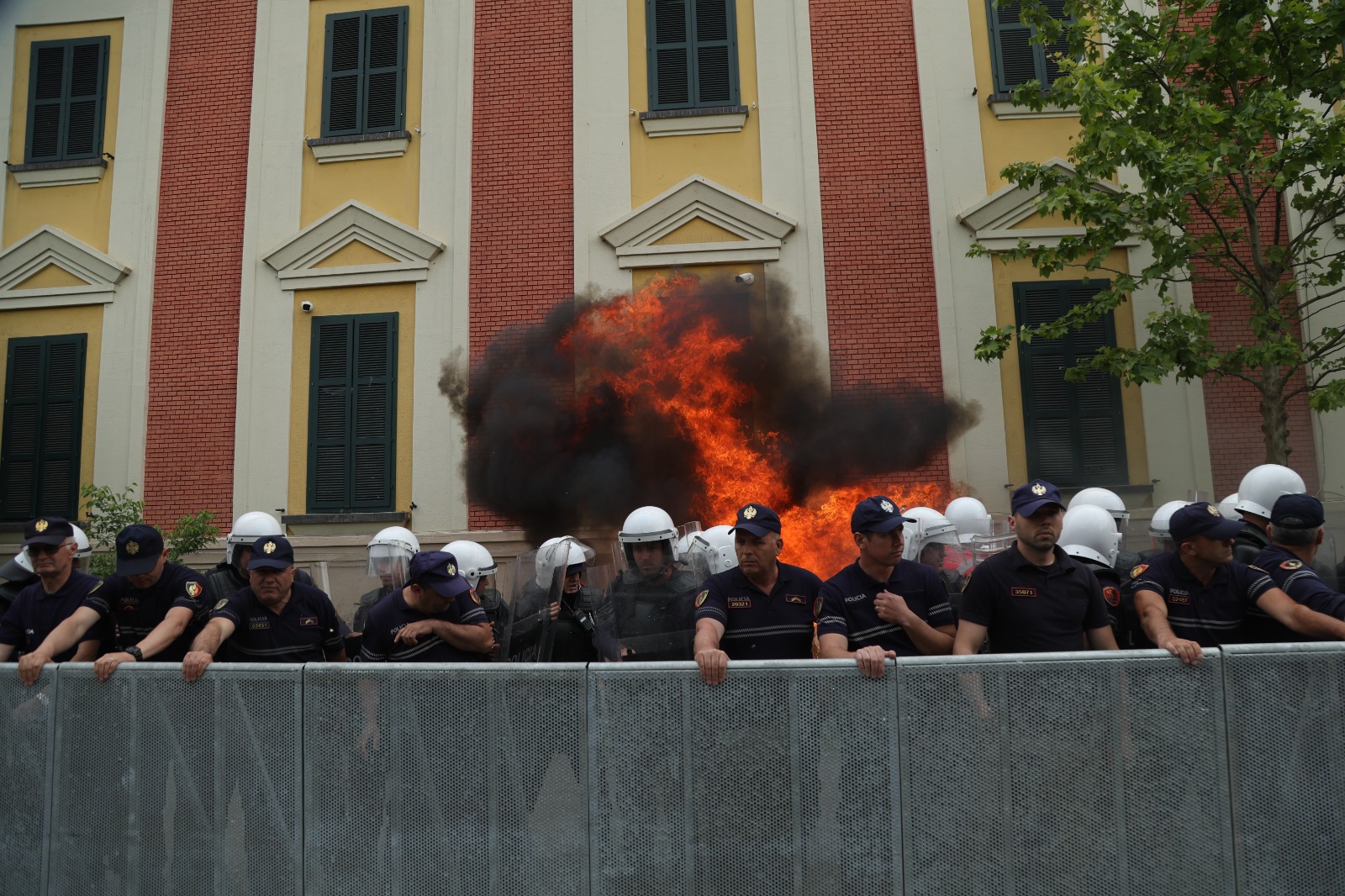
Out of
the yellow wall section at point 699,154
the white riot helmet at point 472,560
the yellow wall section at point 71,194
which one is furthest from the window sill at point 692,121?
the white riot helmet at point 472,560

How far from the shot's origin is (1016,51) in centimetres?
1279

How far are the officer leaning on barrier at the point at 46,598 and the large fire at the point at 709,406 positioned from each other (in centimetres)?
723

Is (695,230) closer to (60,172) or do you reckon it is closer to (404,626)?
(60,172)

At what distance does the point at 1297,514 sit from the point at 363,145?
11494 mm

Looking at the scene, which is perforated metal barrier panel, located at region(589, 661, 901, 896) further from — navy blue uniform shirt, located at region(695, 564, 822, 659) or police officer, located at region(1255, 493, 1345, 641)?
police officer, located at region(1255, 493, 1345, 641)

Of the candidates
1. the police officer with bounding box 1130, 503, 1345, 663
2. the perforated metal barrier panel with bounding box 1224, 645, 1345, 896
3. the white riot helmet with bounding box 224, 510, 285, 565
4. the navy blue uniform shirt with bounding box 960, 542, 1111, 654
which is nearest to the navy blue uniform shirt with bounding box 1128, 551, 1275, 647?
the police officer with bounding box 1130, 503, 1345, 663

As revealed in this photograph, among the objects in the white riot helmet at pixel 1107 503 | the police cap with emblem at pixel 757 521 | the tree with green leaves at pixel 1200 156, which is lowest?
the police cap with emblem at pixel 757 521

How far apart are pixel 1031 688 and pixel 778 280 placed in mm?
9246

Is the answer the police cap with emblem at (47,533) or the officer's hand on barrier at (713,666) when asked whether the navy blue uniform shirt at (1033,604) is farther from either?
the police cap with emblem at (47,533)

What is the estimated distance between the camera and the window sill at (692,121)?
42.2 feet

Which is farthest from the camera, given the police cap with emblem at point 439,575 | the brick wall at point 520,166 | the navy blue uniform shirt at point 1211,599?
the brick wall at point 520,166

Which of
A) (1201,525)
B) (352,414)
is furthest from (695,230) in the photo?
(1201,525)

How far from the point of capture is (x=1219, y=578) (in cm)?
460

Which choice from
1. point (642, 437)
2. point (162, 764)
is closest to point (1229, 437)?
point (642, 437)
